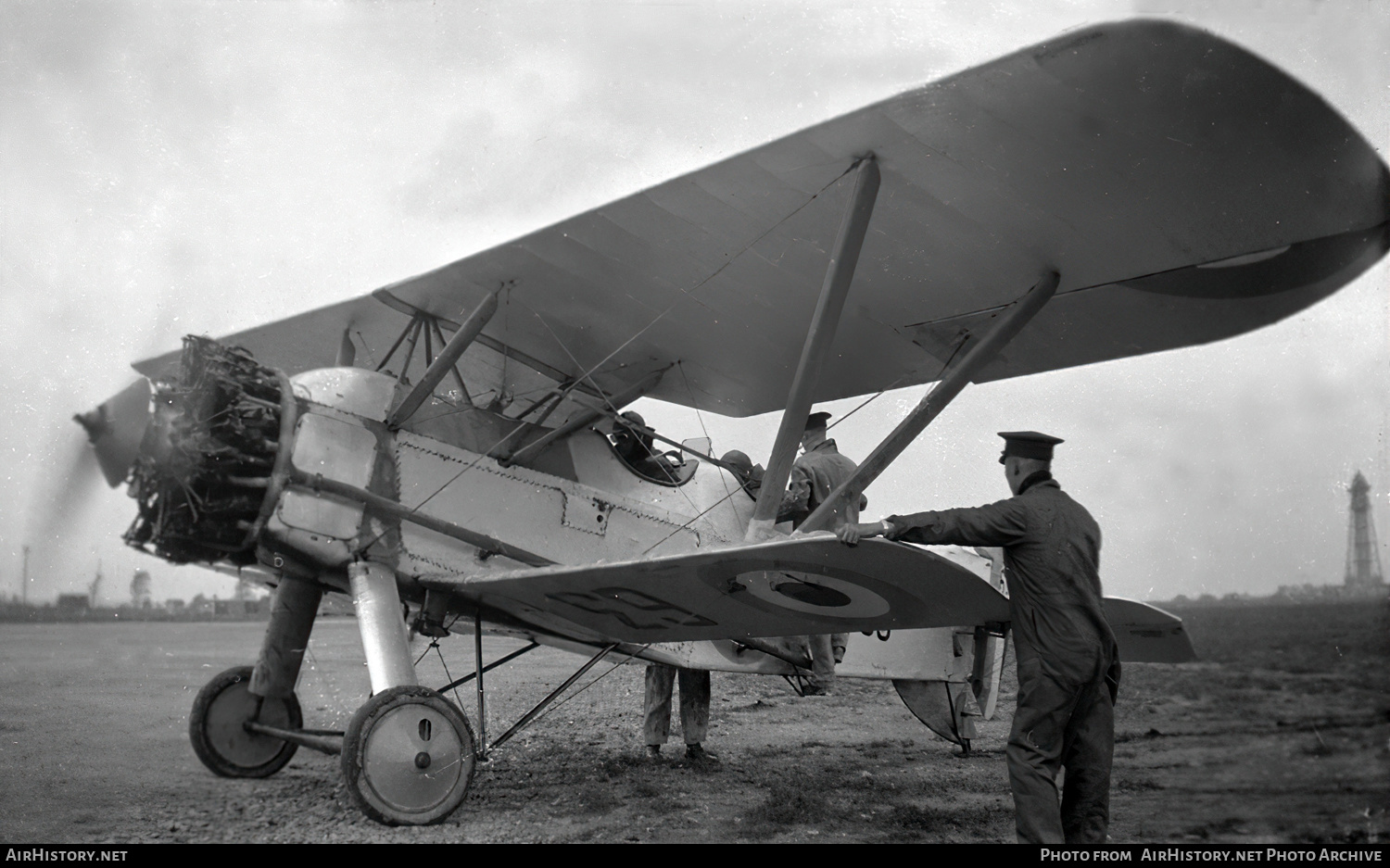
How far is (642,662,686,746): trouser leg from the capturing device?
6.63 meters

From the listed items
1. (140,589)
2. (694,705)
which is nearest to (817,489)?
(694,705)

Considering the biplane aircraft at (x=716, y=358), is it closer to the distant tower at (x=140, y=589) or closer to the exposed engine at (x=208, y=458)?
the exposed engine at (x=208, y=458)

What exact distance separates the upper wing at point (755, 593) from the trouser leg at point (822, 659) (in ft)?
4.69

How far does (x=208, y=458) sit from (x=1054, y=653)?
3450 mm

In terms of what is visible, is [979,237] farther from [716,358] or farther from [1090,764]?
[1090,764]

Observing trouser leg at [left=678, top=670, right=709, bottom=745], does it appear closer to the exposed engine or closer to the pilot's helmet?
the pilot's helmet

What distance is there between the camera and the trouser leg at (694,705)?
6.55 metres

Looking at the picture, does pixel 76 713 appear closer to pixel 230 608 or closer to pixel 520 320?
pixel 230 608

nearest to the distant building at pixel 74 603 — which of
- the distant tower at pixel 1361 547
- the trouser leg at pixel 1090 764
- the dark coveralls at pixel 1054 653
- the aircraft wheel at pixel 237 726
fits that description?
the aircraft wheel at pixel 237 726

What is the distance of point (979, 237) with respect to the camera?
4422mm

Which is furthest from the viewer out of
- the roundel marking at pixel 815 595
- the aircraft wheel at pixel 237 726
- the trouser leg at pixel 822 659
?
the trouser leg at pixel 822 659

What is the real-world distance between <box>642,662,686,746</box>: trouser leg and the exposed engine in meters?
3.09

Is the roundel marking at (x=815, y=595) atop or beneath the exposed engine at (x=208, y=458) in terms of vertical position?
beneath

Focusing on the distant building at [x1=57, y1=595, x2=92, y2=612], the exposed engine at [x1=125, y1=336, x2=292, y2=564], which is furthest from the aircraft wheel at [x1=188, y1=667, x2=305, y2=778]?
the distant building at [x1=57, y1=595, x2=92, y2=612]
